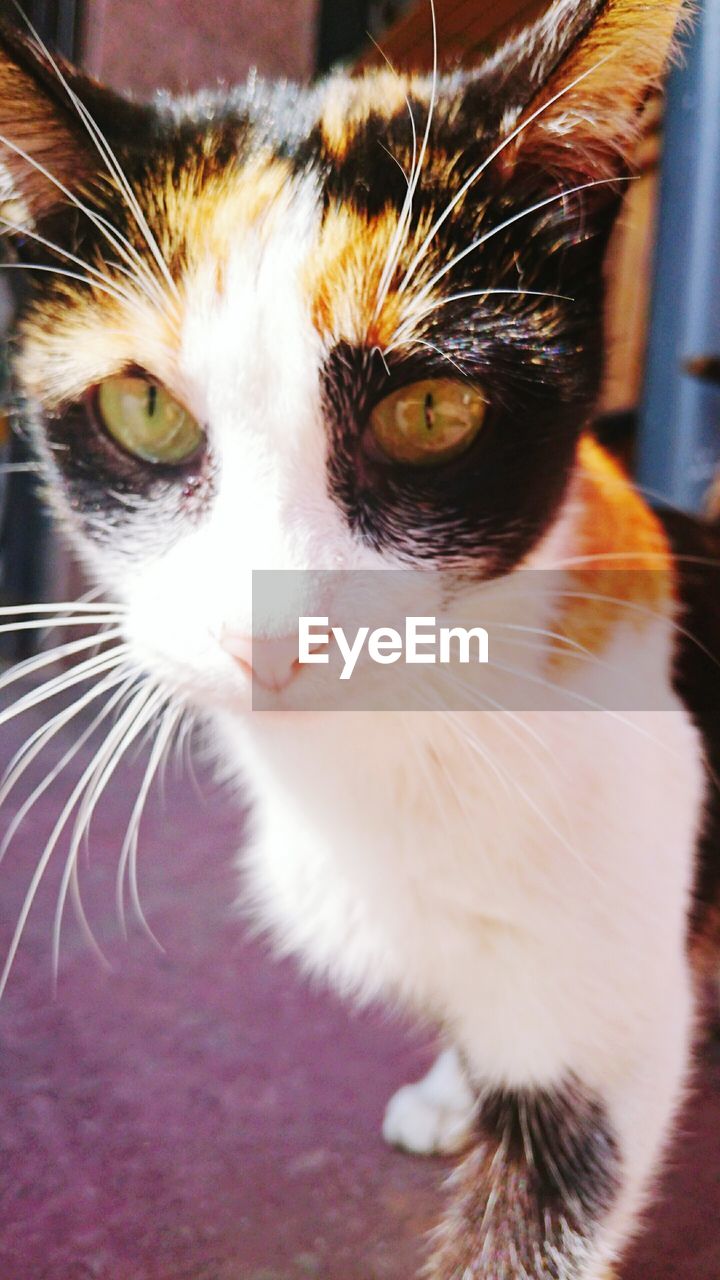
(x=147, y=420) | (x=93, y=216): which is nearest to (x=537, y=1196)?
(x=147, y=420)

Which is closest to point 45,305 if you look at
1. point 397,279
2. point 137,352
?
point 137,352

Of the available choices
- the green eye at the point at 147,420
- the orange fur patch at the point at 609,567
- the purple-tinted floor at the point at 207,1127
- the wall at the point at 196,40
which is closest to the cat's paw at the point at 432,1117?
the purple-tinted floor at the point at 207,1127

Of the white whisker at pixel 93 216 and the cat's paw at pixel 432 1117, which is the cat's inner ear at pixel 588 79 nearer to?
the white whisker at pixel 93 216

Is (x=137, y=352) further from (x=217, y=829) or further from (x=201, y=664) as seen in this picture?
(x=217, y=829)

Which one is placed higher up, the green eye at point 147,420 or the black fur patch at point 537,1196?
the green eye at point 147,420

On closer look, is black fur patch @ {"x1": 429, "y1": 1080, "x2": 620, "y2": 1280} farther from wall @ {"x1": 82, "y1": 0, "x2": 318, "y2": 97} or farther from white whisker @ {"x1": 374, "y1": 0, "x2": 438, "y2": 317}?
wall @ {"x1": 82, "y1": 0, "x2": 318, "y2": 97}

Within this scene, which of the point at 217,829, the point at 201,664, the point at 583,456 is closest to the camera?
the point at 201,664

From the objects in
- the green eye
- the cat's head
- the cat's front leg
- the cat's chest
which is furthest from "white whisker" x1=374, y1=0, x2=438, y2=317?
the cat's front leg

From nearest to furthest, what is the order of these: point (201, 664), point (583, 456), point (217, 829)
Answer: point (201, 664), point (583, 456), point (217, 829)
